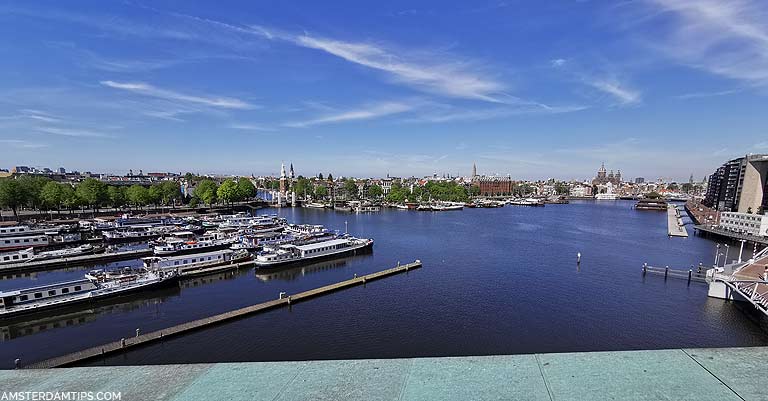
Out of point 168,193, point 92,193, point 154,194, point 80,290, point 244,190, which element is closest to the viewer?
point 80,290

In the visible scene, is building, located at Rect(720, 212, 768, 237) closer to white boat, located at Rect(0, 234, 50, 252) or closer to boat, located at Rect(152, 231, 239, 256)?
boat, located at Rect(152, 231, 239, 256)

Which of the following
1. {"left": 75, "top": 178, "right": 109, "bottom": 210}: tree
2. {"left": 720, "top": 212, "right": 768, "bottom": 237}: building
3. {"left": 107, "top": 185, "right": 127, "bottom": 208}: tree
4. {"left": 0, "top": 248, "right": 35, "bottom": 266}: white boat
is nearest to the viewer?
{"left": 0, "top": 248, "right": 35, "bottom": 266}: white boat

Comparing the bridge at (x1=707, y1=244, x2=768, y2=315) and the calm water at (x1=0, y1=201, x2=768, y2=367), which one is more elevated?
the bridge at (x1=707, y1=244, x2=768, y2=315)

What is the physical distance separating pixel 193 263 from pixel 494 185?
141 meters

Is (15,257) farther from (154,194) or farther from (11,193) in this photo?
(154,194)

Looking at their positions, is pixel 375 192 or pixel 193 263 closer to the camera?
pixel 193 263

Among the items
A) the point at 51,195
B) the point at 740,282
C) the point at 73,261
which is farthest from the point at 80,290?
the point at 51,195

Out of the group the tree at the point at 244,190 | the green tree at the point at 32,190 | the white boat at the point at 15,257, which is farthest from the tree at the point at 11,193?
the tree at the point at 244,190

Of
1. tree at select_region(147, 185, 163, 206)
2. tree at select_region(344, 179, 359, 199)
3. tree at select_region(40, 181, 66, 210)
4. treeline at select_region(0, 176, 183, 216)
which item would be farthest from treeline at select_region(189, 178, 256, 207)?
tree at select_region(344, 179, 359, 199)

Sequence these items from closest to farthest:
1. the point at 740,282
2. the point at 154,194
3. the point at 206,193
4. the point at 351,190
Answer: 1. the point at 740,282
2. the point at 154,194
3. the point at 206,193
4. the point at 351,190

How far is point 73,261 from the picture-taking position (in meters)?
30.4

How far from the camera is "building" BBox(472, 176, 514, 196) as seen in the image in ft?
493

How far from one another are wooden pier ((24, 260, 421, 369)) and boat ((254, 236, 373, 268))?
309 inches

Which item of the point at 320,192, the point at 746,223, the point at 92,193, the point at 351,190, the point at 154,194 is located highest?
the point at 92,193
